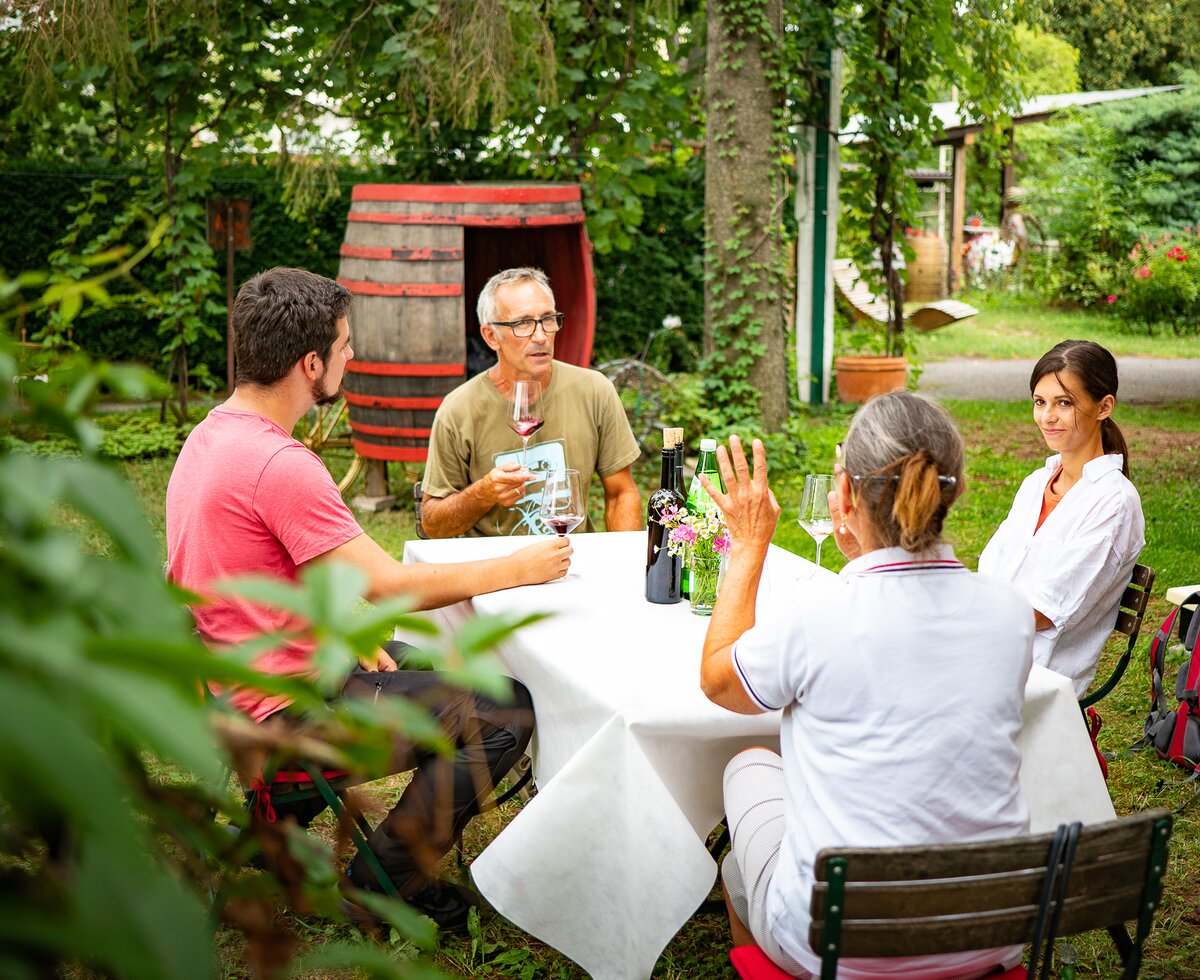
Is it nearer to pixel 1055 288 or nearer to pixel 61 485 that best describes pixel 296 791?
pixel 61 485

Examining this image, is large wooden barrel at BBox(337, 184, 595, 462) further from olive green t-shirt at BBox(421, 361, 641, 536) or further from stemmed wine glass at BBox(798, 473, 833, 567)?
stemmed wine glass at BBox(798, 473, 833, 567)

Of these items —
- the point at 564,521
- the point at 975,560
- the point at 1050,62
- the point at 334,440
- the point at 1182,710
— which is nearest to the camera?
the point at 564,521

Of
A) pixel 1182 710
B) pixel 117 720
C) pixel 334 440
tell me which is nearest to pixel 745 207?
pixel 334 440

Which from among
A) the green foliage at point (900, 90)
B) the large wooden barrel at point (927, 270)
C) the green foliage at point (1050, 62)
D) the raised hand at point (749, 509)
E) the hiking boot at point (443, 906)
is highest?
the green foliage at point (1050, 62)

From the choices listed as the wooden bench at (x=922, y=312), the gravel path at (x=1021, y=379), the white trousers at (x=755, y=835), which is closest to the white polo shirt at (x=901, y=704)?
the white trousers at (x=755, y=835)

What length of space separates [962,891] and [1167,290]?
552 inches

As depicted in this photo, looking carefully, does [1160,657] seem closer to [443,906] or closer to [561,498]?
[561,498]

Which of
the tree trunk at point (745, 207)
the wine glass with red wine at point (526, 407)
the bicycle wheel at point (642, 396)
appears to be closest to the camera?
the wine glass with red wine at point (526, 407)

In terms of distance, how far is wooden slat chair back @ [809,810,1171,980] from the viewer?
150 centimetres

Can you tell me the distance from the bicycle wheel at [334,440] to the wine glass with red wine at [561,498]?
378 cm

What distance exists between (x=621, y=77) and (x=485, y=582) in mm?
5498

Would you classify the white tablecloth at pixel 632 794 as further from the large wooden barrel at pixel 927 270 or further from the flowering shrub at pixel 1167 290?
the large wooden barrel at pixel 927 270

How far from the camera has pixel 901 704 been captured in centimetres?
165

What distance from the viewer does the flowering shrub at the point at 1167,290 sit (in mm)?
13750
